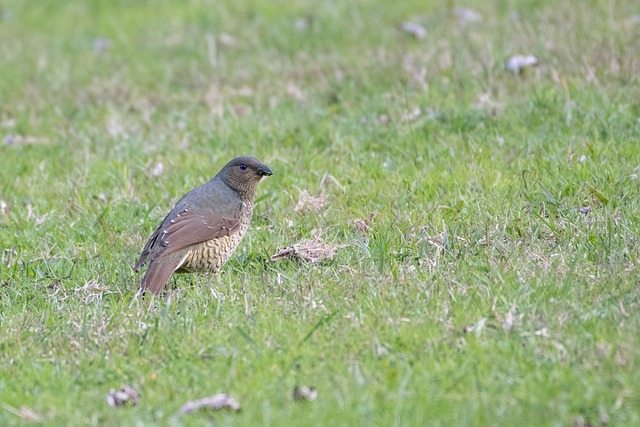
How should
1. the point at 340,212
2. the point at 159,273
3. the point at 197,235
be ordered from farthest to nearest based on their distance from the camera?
the point at 340,212
the point at 197,235
the point at 159,273

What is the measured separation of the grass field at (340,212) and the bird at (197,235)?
0.17 m

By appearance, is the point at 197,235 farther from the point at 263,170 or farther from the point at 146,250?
the point at 263,170

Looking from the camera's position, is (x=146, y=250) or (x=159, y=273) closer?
(x=159, y=273)

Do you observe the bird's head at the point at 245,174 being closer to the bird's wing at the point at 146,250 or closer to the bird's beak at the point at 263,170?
the bird's beak at the point at 263,170

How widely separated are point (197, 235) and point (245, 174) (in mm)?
880

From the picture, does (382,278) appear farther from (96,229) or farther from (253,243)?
(96,229)

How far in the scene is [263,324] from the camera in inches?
218

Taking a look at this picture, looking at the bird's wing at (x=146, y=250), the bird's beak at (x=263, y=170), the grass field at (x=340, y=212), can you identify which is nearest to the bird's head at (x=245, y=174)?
the bird's beak at (x=263, y=170)

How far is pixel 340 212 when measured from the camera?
7.57 m

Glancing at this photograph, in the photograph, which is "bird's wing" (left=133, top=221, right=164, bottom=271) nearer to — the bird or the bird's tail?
the bird

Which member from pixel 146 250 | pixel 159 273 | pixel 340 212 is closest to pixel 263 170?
pixel 340 212

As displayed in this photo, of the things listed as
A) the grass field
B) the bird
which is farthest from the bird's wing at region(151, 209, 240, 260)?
the grass field

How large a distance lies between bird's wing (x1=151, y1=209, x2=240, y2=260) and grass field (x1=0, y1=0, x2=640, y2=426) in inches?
10.6

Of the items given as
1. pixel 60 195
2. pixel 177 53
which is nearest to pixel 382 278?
pixel 60 195
